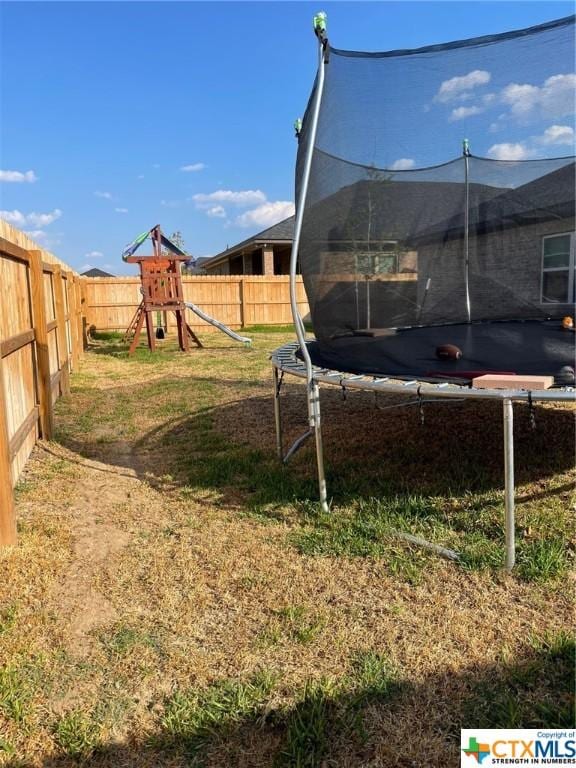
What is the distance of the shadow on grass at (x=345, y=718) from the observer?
128 cm

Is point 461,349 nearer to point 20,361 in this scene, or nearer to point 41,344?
point 20,361

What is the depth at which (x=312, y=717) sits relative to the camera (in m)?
1.38

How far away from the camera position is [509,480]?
198cm

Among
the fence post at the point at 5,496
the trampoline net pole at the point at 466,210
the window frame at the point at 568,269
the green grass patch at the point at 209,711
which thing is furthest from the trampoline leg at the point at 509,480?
the fence post at the point at 5,496

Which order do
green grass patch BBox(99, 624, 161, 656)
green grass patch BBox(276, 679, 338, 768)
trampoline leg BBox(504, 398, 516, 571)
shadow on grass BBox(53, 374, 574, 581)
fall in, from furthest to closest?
shadow on grass BBox(53, 374, 574, 581), trampoline leg BBox(504, 398, 516, 571), green grass patch BBox(99, 624, 161, 656), green grass patch BBox(276, 679, 338, 768)

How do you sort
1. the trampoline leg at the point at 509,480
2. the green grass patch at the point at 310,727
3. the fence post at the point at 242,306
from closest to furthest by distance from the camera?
the green grass patch at the point at 310,727 → the trampoline leg at the point at 509,480 → the fence post at the point at 242,306

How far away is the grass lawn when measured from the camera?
1.36 m

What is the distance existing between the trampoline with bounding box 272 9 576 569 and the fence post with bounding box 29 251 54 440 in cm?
193

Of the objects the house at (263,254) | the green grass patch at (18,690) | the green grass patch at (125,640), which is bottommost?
the green grass patch at (125,640)

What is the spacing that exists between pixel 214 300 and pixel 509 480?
1309 centimetres

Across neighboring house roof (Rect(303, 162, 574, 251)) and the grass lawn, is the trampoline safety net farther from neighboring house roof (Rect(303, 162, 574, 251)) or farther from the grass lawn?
the grass lawn

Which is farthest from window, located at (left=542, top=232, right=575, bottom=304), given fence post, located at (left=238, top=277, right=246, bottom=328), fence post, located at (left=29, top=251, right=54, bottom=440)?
fence post, located at (left=238, top=277, right=246, bottom=328)

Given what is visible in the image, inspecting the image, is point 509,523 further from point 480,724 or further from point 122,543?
point 122,543

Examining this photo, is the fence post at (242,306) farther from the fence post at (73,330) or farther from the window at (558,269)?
the window at (558,269)
